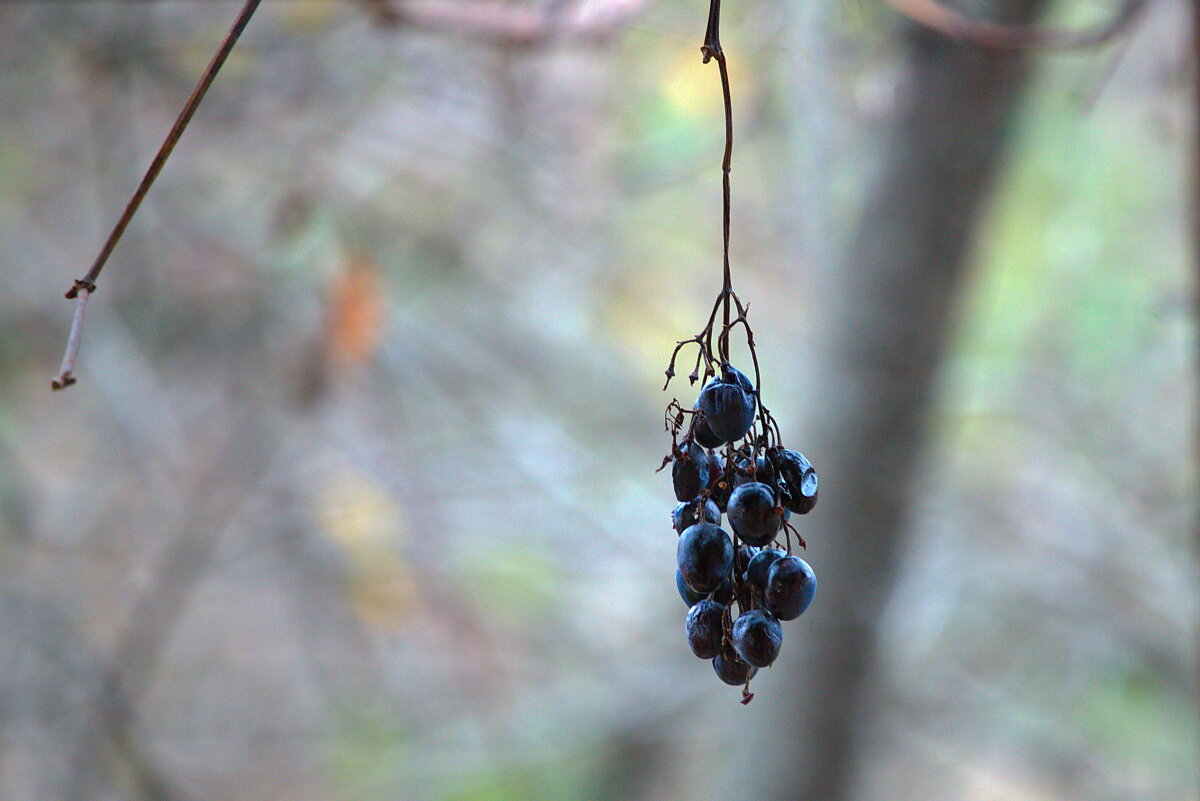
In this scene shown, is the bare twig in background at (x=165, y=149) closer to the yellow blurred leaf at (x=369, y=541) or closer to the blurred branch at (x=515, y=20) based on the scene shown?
the blurred branch at (x=515, y=20)

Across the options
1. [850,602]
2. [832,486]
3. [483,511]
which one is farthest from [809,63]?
[483,511]

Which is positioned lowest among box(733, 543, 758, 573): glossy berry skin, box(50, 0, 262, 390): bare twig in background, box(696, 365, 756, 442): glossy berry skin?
box(733, 543, 758, 573): glossy berry skin

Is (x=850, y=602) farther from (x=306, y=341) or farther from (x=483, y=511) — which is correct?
(x=483, y=511)

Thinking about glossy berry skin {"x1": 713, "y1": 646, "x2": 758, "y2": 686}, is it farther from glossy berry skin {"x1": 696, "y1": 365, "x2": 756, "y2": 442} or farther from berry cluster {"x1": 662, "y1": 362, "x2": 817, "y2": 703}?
glossy berry skin {"x1": 696, "y1": 365, "x2": 756, "y2": 442}

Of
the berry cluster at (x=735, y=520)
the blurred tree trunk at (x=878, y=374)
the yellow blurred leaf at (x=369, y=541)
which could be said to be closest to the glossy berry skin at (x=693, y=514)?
the berry cluster at (x=735, y=520)

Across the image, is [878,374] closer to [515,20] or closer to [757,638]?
[515,20]

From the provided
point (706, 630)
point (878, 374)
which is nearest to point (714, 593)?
point (706, 630)

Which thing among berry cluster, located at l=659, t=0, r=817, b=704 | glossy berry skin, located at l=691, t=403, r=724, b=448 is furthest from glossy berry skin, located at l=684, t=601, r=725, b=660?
glossy berry skin, located at l=691, t=403, r=724, b=448
